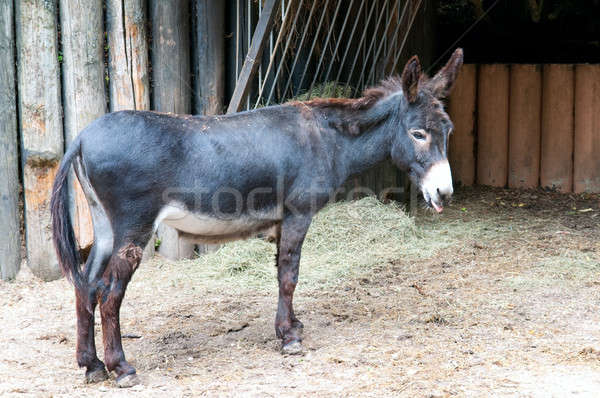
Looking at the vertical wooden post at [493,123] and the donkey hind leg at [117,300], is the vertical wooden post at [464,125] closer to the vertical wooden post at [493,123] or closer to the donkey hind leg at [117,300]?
the vertical wooden post at [493,123]

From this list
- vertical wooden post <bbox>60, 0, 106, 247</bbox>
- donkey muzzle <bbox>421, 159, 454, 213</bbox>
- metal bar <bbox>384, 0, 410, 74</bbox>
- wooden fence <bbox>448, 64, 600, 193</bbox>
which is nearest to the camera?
donkey muzzle <bbox>421, 159, 454, 213</bbox>

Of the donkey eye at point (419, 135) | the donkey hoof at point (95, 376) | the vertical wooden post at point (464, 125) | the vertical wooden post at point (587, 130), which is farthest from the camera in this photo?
the vertical wooden post at point (464, 125)

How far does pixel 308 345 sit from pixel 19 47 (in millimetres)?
3726

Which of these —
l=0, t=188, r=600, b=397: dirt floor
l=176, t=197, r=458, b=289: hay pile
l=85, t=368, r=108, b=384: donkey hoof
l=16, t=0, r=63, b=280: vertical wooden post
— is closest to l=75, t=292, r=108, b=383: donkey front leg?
l=85, t=368, r=108, b=384: donkey hoof

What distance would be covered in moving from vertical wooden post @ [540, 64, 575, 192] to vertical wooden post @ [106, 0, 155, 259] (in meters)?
5.81

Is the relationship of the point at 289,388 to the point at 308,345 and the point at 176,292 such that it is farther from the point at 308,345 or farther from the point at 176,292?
the point at 176,292

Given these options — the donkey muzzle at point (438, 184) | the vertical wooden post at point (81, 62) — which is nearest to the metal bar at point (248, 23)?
the vertical wooden post at point (81, 62)

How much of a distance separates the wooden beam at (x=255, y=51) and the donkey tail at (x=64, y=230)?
89.3 inches

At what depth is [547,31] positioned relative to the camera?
1080 cm

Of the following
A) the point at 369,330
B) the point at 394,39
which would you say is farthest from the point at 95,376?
the point at 394,39

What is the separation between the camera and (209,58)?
6.96 metres

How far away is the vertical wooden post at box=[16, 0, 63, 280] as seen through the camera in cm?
617

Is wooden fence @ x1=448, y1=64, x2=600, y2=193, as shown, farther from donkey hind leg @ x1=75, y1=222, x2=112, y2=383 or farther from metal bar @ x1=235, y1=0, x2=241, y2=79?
donkey hind leg @ x1=75, y1=222, x2=112, y2=383

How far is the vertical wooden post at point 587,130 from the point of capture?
940 centimetres
